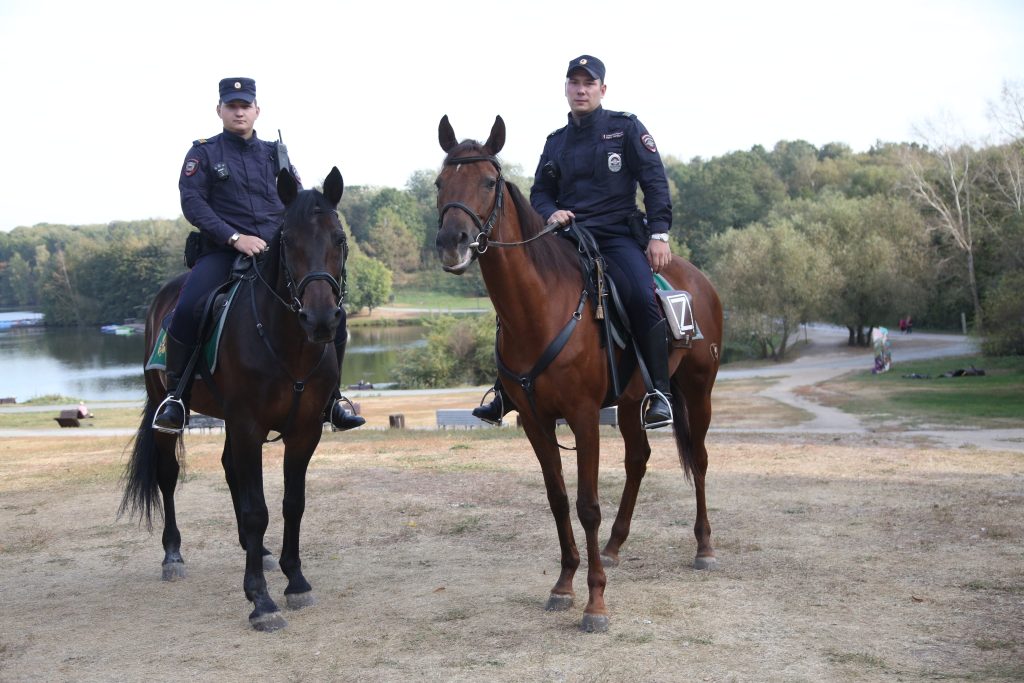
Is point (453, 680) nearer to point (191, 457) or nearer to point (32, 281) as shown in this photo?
point (191, 457)

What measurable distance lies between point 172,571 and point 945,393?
29562mm

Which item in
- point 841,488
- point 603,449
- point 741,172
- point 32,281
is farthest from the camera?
point 32,281

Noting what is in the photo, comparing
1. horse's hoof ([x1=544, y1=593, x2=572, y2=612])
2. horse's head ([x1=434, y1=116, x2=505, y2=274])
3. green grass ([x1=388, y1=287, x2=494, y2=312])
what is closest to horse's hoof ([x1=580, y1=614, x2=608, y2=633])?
horse's hoof ([x1=544, y1=593, x2=572, y2=612])

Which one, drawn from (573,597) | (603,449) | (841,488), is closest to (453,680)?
(573,597)

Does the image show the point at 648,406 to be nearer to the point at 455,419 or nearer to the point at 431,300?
the point at 455,419

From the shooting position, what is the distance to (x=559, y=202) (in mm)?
7543

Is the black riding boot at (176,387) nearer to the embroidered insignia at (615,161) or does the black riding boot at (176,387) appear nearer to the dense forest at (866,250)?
the embroidered insignia at (615,161)

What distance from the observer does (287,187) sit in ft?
21.4

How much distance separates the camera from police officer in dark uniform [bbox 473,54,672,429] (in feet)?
22.9

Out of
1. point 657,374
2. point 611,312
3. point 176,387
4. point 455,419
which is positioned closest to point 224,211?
point 176,387

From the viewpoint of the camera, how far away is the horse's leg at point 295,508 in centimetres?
707

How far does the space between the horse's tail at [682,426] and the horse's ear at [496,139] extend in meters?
3.32

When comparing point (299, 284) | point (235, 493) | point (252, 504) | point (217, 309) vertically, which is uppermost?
point (299, 284)

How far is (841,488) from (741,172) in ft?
351
